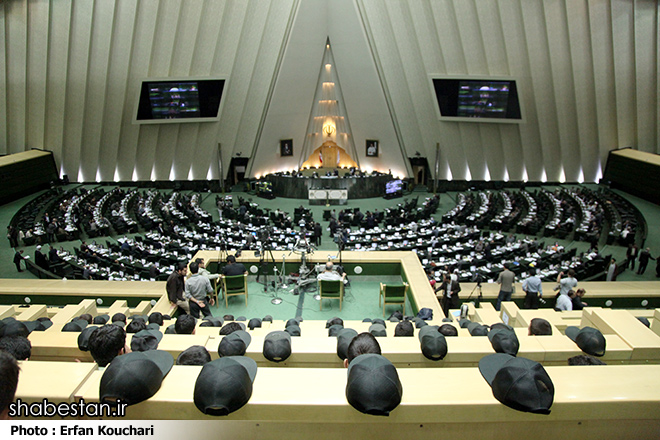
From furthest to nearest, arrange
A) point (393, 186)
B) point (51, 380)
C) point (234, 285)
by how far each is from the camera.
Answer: point (393, 186) → point (234, 285) → point (51, 380)

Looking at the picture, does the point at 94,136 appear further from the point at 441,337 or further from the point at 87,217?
the point at 441,337

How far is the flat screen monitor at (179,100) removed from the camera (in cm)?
2350

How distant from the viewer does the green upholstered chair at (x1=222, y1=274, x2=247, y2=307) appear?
8297 mm

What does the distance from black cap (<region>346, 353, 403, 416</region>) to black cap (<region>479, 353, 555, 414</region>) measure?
0.57m

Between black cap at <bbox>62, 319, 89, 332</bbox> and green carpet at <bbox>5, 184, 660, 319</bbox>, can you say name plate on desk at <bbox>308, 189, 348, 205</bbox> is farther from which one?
black cap at <bbox>62, 319, 89, 332</bbox>

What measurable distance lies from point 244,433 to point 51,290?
8.79 metres

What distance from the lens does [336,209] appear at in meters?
22.2

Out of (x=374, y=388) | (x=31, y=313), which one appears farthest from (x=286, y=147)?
(x=374, y=388)

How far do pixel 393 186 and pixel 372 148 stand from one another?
195 inches

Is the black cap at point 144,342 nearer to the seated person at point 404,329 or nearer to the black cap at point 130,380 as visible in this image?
the black cap at point 130,380

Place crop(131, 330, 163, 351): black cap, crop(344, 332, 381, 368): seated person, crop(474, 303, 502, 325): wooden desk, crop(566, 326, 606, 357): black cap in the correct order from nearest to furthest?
crop(344, 332, 381, 368): seated person
crop(566, 326, 606, 357): black cap
crop(131, 330, 163, 351): black cap
crop(474, 303, 502, 325): wooden desk

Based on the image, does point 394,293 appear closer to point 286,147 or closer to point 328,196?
point 328,196

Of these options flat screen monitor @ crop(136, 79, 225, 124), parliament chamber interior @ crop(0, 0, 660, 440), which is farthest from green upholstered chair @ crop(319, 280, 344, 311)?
flat screen monitor @ crop(136, 79, 225, 124)

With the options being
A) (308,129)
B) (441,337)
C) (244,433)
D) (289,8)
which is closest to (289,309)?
(441,337)
